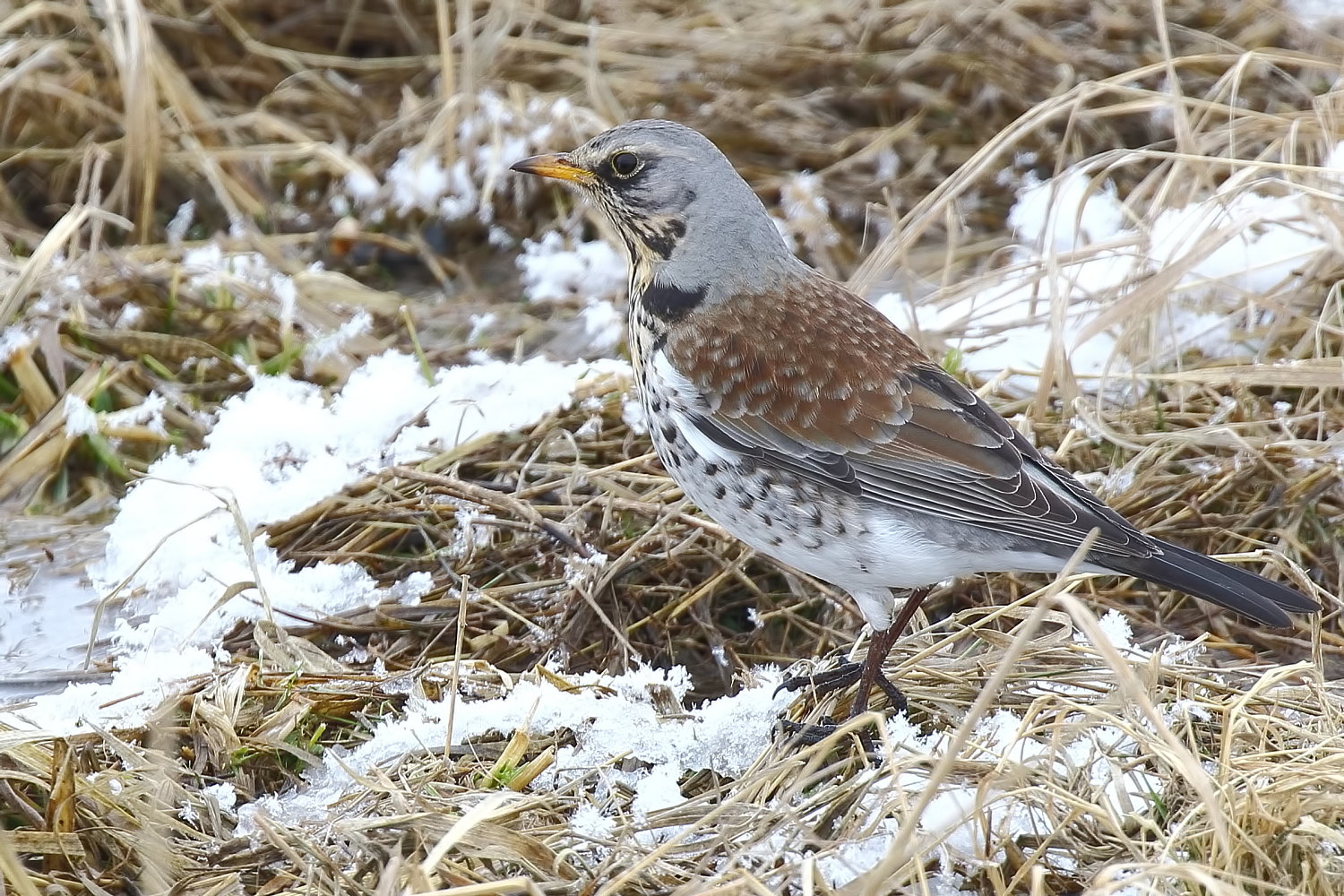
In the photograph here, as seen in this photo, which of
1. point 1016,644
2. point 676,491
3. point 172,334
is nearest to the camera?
point 1016,644

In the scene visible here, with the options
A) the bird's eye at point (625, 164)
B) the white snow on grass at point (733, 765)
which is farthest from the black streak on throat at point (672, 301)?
the white snow on grass at point (733, 765)

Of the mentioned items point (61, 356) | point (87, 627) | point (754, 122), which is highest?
point (754, 122)

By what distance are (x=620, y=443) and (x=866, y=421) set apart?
1.29 m

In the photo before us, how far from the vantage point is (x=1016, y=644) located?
7.43 feet

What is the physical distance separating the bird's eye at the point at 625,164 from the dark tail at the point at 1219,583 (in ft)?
5.10

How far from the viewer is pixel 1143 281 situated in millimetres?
4664

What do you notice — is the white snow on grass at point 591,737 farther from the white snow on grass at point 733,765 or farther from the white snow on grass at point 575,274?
the white snow on grass at point 575,274

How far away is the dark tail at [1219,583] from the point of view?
3.07 m

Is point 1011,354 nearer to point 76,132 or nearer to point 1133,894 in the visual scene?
point 1133,894

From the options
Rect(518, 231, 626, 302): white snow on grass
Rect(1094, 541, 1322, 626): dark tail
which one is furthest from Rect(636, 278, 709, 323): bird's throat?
Rect(518, 231, 626, 302): white snow on grass

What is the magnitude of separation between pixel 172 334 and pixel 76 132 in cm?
173

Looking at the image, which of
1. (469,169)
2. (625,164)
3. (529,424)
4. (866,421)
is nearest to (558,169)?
(625,164)

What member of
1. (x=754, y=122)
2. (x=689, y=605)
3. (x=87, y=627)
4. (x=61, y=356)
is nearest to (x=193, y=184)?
(x=61, y=356)

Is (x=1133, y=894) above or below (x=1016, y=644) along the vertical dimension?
below
